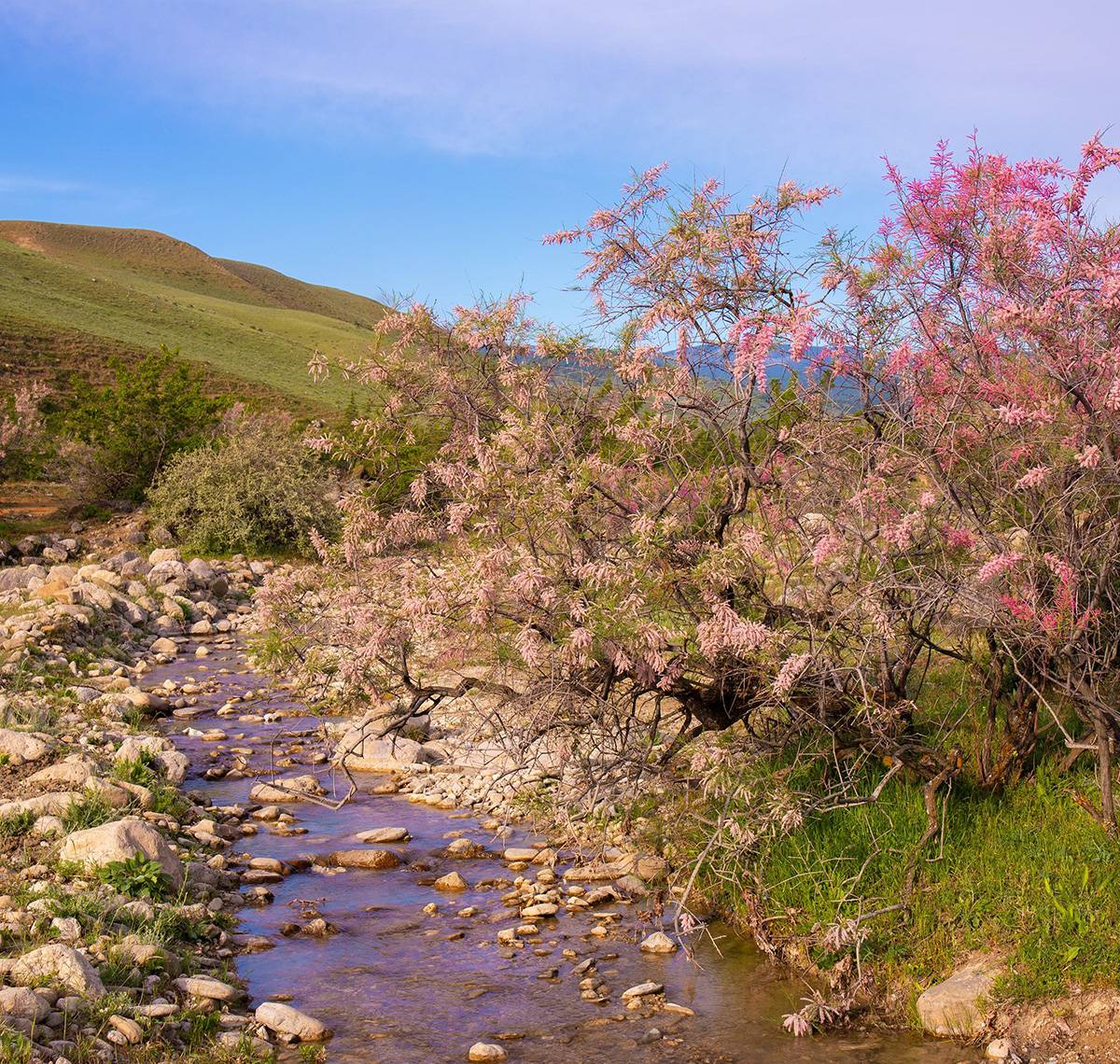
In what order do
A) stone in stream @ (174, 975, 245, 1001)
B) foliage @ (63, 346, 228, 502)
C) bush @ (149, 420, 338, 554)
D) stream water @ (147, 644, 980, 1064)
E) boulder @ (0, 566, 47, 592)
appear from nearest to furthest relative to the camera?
stream water @ (147, 644, 980, 1064)
stone in stream @ (174, 975, 245, 1001)
boulder @ (0, 566, 47, 592)
bush @ (149, 420, 338, 554)
foliage @ (63, 346, 228, 502)

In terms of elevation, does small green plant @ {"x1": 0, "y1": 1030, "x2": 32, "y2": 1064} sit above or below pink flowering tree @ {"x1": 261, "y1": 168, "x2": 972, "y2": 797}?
below

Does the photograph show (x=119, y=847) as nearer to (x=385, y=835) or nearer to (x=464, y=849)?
(x=385, y=835)

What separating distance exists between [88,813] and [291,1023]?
2704 mm

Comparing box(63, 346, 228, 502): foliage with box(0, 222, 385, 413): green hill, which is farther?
box(0, 222, 385, 413): green hill

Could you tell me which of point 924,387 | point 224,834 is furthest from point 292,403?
point 924,387

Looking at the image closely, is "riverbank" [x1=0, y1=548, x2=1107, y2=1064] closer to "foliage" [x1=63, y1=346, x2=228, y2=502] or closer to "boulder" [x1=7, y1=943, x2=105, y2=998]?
"boulder" [x1=7, y1=943, x2=105, y2=998]

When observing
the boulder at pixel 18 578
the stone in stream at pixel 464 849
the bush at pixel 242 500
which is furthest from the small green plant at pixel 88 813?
the bush at pixel 242 500

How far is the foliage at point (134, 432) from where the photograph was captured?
26734 mm

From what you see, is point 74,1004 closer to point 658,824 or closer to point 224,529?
point 658,824

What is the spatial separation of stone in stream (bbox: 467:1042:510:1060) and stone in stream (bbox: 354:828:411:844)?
10.8 ft

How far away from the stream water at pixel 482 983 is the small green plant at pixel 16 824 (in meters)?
1.51

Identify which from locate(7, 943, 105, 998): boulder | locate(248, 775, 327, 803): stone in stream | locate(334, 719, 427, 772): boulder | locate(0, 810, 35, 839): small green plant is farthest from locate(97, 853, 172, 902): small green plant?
locate(334, 719, 427, 772): boulder

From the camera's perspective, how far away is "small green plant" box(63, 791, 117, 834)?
7.18 meters

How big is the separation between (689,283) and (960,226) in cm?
161
